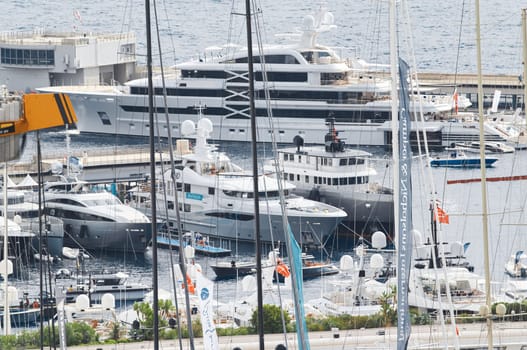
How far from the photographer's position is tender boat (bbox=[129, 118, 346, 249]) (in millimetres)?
51750

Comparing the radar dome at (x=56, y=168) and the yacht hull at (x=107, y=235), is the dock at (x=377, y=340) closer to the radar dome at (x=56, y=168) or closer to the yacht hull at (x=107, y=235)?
the yacht hull at (x=107, y=235)

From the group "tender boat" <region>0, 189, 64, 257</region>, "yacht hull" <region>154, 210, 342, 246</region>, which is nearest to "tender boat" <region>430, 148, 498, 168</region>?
"yacht hull" <region>154, 210, 342, 246</region>

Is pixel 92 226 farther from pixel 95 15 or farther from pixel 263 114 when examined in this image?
pixel 95 15

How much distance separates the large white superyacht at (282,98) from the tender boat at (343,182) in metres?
14.5

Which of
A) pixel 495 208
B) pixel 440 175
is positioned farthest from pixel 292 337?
pixel 440 175

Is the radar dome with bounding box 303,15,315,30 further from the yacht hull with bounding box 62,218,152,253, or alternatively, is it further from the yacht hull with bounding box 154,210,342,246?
the yacht hull with bounding box 62,218,152,253

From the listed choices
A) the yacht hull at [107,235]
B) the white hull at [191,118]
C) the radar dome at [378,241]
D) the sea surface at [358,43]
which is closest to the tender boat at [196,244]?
the yacht hull at [107,235]

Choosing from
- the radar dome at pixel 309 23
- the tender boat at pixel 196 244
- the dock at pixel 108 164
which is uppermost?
the radar dome at pixel 309 23

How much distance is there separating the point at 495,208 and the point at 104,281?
15.0 meters

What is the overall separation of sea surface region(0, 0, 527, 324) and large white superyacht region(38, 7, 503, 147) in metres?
1.39

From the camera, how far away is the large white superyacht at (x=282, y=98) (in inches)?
2827

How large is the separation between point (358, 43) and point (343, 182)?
181 ft

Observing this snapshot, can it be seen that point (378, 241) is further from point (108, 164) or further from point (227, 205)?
point (108, 164)

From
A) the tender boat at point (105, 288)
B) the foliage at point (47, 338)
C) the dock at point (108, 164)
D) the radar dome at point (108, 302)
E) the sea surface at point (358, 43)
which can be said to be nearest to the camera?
the foliage at point (47, 338)
